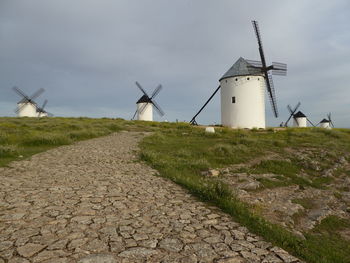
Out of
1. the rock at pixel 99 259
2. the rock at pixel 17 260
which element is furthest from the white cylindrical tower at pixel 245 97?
the rock at pixel 17 260

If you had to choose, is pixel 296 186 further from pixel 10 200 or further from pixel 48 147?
pixel 48 147

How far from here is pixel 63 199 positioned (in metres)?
5.82

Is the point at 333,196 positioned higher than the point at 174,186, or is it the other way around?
the point at 174,186

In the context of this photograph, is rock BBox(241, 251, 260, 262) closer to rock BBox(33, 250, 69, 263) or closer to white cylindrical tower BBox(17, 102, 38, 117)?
rock BBox(33, 250, 69, 263)

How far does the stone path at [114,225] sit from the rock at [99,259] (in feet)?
0.04

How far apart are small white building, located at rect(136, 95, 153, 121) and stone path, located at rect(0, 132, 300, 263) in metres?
53.6

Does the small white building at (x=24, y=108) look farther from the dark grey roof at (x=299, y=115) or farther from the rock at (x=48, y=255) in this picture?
the rock at (x=48, y=255)

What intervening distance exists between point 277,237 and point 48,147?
45.5 ft

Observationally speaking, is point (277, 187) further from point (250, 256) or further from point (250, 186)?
point (250, 256)

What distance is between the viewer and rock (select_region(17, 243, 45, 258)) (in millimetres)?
3510

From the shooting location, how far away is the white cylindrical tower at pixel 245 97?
36.7 meters

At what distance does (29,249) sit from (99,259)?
3.53 feet

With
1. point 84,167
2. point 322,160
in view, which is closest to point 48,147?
point 84,167

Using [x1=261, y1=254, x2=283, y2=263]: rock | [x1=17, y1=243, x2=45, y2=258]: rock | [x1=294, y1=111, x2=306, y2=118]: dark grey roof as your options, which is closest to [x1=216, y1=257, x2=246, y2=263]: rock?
[x1=261, y1=254, x2=283, y2=263]: rock
